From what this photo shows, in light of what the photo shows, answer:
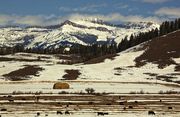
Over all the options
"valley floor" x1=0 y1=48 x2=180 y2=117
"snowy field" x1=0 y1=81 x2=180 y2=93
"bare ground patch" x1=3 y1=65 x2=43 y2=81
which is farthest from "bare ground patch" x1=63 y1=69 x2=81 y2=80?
"snowy field" x1=0 y1=81 x2=180 y2=93

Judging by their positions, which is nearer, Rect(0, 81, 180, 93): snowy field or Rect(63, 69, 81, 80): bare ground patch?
Rect(0, 81, 180, 93): snowy field

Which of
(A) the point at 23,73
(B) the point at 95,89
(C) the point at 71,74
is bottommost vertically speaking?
(C) the point at 71,74

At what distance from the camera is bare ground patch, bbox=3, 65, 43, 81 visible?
4635 inches

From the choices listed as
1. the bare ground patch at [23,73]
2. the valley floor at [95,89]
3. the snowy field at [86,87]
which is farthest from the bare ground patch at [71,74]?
the snowy field at [86,87]

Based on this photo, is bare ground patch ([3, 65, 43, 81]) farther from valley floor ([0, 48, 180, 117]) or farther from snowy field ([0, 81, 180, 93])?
snowy field ([0, 81, 180, 93])

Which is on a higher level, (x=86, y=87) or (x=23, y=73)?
(x=23, y=73)

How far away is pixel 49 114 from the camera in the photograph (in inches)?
1725

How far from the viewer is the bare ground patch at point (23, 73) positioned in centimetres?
11772

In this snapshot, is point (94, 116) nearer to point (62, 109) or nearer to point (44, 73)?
point (62, 109)

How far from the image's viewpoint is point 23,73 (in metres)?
126

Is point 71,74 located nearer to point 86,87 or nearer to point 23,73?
point 23,73

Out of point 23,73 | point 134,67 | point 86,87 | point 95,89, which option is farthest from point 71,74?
point 95,89

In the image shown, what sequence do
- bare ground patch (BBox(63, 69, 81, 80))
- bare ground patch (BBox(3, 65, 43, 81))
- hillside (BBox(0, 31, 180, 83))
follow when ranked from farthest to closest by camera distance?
hillside (BBox(0, 31, 180, 83)), bare ground patch (BBox(63, 69, 81, 80)), bare ground patch (BBox(3, 65, 43, 81))

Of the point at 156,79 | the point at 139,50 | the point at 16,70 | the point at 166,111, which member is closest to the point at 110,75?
the point at 156,79
